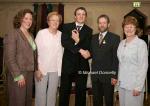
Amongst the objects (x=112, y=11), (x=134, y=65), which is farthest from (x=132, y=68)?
(x=112, y=11)

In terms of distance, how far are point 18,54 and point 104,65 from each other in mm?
1081

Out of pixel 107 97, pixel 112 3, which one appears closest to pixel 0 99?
pixel 107 97

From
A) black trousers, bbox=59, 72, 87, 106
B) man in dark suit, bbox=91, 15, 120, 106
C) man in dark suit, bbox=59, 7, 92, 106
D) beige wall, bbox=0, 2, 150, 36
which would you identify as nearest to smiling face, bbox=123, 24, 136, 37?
man in dark suit, bbox=91, 15, 120, 106

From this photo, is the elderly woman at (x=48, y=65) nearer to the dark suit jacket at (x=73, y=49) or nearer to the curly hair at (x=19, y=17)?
the dark suit jacket at (x=73, y=49)

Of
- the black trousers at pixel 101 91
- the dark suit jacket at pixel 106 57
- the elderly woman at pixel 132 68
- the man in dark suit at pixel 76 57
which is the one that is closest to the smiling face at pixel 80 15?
the man in dark suit at pixel 76 57

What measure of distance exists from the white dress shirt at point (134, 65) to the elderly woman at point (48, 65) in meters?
0.86

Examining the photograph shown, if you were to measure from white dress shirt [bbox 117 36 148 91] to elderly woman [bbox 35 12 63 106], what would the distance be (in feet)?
2.82

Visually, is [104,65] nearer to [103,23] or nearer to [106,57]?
[106,57]

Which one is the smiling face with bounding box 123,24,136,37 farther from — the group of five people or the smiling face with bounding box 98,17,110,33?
the smiling face with bounding box 98,17,110,33

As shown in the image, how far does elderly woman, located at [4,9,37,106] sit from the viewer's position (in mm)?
2779

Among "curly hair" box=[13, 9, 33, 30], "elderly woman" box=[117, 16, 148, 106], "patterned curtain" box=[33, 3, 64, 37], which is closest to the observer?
"elderly woman" box=[117, 16, 148, 106]

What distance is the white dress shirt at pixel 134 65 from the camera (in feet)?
9.03

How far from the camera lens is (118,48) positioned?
10.1 feet

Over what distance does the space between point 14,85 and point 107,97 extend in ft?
3.76
